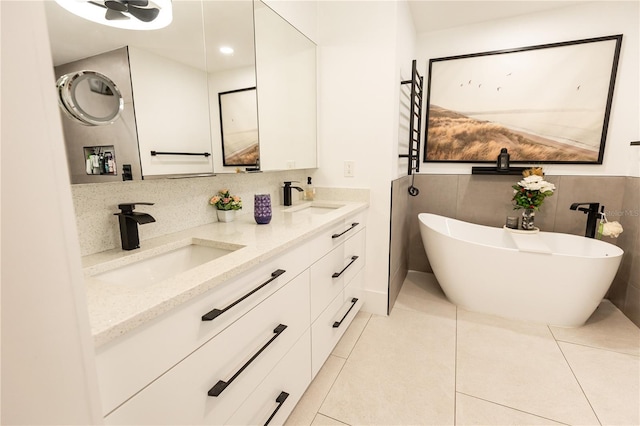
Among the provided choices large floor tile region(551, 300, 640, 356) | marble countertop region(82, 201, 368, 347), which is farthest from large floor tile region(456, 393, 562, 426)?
marble countertop region(82, 201, 368, 347)

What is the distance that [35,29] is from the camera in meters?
0.39

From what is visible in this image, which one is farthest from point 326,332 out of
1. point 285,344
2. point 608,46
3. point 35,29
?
point 608,46

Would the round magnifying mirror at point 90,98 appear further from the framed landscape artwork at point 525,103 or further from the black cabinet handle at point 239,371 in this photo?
the framed landscape artwork at point 525,103

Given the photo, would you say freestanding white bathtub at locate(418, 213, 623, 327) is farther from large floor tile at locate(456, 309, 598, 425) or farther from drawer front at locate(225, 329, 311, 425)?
drawer front at locate(225, 329, 311, 425)

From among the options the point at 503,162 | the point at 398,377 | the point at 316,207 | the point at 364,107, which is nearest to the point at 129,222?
the point at 316,207

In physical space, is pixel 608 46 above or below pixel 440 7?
below

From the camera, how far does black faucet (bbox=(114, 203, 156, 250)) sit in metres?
1.11

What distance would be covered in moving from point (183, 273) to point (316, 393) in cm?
114

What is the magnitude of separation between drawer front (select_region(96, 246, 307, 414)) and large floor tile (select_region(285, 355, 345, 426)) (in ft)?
2.50

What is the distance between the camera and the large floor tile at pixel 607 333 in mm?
1941

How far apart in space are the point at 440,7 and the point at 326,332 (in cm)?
267

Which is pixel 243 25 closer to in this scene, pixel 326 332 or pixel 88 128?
pixel 88 128

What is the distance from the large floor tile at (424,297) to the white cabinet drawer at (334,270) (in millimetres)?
655

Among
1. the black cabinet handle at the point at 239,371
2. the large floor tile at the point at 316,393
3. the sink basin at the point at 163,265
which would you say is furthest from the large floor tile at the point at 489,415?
the sink basin at the point at 163,265
